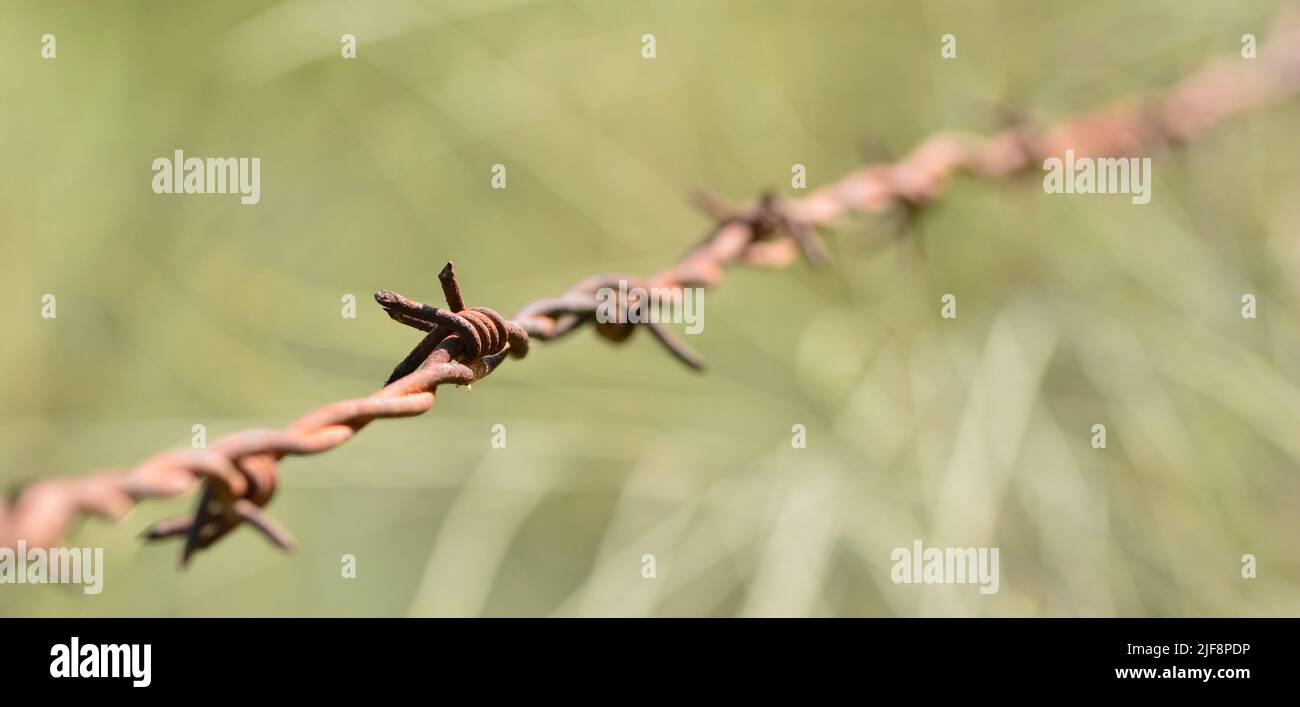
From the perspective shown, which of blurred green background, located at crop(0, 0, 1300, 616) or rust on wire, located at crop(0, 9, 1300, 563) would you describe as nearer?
rust on wire, located at crop(0, 9, 1300, 563)

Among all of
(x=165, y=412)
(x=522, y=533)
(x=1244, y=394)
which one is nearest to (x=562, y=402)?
(x=522, y=533)

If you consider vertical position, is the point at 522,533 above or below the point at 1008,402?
below

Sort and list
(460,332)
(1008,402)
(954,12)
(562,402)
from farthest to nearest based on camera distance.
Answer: (954,12) → (562,402) → (1008,402) → (460,332)

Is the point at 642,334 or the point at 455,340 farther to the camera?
the point at 642,334

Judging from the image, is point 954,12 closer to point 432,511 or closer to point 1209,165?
point 1209,165
